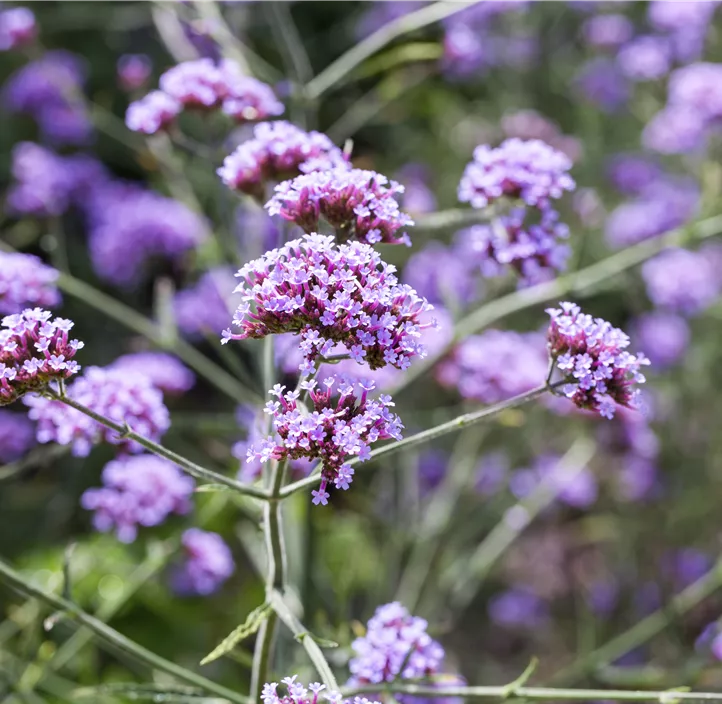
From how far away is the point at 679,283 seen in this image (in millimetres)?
3865

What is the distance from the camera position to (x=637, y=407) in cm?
161

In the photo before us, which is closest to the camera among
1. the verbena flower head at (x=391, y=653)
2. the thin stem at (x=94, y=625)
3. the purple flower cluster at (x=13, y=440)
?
the thin stem at (x=94, y=625)

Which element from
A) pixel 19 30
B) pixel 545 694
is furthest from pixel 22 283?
pixel 19 30

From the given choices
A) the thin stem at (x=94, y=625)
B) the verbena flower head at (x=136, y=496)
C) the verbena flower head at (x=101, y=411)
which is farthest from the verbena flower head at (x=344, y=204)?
the verbena flower head at (x=136, y=496)

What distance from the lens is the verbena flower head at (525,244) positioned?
2.07 m

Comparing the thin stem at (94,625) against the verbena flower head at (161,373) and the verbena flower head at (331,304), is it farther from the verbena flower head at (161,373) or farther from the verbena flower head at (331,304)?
the verbena flower head at (161,373)

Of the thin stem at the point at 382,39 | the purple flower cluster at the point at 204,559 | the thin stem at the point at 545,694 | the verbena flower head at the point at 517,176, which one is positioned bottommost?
the thin stem at the point at 545,694

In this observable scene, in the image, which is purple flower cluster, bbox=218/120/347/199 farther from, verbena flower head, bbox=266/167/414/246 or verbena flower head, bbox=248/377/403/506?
verbena flower head, bbox=248/377/403/506

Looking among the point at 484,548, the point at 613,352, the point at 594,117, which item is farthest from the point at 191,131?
the point at 613,352

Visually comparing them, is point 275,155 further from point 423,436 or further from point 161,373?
point 161,373

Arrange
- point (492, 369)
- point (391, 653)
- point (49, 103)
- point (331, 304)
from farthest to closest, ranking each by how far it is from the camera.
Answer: point (49, 103)
point (492, 369)
point (391, 653)
point (331, 304)

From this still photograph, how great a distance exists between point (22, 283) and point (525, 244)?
1.14 meters

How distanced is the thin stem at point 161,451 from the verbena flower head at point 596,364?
57cm

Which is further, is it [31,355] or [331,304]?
[31,355]
